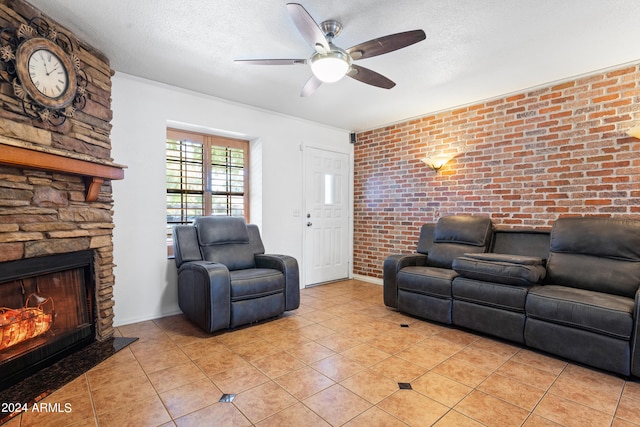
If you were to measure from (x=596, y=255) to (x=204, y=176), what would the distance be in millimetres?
4038

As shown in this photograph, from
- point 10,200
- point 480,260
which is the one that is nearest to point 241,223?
point 10,200

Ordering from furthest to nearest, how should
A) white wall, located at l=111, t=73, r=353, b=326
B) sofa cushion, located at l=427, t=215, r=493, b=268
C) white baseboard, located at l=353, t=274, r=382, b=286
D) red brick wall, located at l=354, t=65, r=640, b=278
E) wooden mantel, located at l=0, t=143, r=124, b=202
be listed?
white baseboard, located at l=353, t=274, r=382, b=286 < sofa cushion, located at l=427, t=215, r=493, b=268 < white wall, located at l=111, t=73, r=353, b=326 < red brick wall, located at l=354, t=65, r=640, b=278 < wooden mantel, located at l=0, t=143, r=124, b=202

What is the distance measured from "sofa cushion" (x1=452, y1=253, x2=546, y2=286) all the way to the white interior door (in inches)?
87.2

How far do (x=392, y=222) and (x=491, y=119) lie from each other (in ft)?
6.06

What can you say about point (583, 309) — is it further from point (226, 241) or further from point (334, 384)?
point (226, 241)

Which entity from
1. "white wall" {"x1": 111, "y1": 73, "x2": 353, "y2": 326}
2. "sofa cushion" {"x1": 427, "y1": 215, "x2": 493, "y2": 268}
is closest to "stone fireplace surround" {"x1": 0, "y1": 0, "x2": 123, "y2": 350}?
"white wall" {"x1": 111, "y1": 73, "x2": 353, "y2": 326}

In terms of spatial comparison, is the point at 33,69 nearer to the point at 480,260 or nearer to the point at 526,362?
the point at 480,260

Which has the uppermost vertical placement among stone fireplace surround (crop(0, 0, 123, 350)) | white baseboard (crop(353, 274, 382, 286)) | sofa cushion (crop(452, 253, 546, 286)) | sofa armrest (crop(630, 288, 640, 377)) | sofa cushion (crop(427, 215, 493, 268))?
stone fireplace surround (crop(0, 0, 123, 350))

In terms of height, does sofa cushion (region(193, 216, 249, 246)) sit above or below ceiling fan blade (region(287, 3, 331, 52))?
below

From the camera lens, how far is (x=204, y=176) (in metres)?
3.78

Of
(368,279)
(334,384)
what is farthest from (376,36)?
(368,279)

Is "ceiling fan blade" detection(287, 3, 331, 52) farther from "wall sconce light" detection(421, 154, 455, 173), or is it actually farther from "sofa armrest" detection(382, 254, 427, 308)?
"wall sconce light" detection(421, 154, 455, 173)

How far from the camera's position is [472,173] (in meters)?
3.79

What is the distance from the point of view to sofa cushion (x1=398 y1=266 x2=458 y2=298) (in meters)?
3.04
